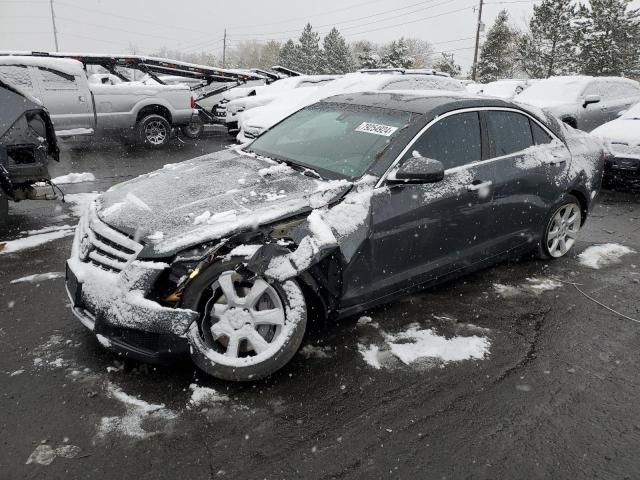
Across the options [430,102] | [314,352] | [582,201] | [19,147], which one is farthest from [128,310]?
[582,201]

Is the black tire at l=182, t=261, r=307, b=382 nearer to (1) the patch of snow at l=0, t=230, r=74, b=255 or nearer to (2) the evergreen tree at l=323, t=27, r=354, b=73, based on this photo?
(1) the patch of snow at l=0, t=230, r=74, b=255

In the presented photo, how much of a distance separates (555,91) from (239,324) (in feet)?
37.3

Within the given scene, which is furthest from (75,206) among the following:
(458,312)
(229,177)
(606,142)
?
(606,142)

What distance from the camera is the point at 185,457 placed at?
7.55ft

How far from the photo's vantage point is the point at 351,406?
2.70 meters

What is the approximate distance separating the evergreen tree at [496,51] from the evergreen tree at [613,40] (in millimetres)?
6745

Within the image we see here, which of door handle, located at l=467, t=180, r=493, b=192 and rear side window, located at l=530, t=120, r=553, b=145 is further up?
rear side window, located at l=530, t=120, r=553, b=145

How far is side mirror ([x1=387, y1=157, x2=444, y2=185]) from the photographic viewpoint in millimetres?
3197

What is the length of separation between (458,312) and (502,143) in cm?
145

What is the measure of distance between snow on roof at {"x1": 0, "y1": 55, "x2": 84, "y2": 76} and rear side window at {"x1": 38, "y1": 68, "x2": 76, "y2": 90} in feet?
0.27

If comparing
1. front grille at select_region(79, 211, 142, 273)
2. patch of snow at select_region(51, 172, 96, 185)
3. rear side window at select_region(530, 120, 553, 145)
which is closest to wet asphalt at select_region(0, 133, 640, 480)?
front grille at select_region(79, 211, 142, 273)

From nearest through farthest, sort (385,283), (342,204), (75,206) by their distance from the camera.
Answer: (342,204), (385,283), (75,206)

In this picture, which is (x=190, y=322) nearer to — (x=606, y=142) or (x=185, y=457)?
(x=185, y=457)

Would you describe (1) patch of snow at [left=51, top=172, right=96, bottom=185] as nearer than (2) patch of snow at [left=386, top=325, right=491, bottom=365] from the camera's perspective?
No
